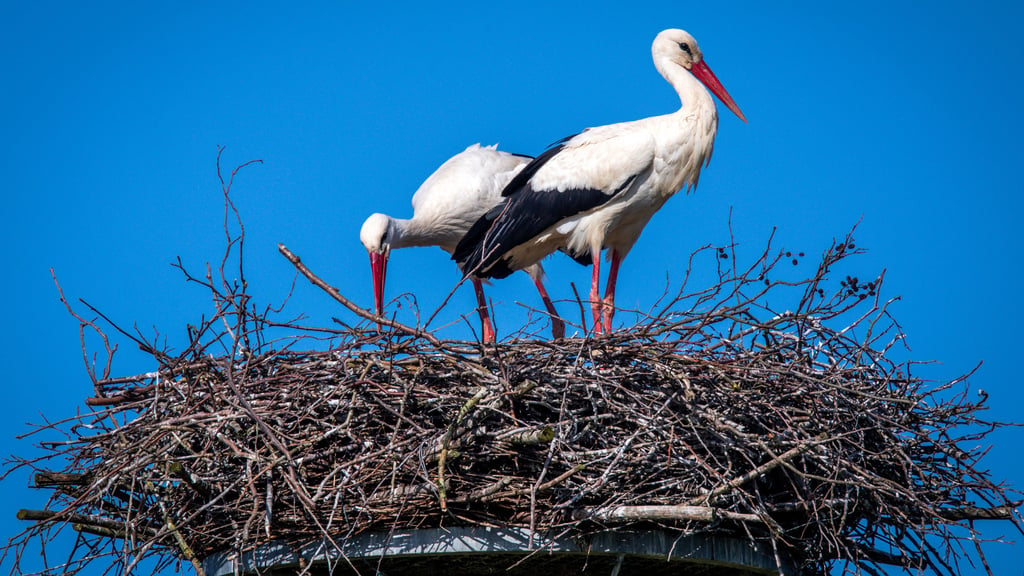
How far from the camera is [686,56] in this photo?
26.4 ft

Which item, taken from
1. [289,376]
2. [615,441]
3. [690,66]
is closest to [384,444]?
[289,376]

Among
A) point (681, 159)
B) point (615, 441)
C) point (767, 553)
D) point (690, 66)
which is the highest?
point (690, 66)

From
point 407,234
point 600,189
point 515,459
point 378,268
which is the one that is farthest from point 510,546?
point 407,234

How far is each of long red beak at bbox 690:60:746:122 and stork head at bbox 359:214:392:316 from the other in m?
2.30

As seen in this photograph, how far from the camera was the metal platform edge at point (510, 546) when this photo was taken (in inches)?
184

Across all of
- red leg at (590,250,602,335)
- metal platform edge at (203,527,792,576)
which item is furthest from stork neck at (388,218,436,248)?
metal platform edge at (203,527,792,576)

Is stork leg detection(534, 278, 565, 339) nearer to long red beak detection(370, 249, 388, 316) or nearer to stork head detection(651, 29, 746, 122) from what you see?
long red beak detection(370, 249, 388, 316)

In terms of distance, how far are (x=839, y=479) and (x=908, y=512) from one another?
0.43 metres

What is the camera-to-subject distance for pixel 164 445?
199 inches

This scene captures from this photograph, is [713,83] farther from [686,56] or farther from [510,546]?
[510,546]

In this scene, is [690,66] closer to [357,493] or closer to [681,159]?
[681,159]

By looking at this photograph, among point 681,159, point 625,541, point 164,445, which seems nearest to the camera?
point 625,541

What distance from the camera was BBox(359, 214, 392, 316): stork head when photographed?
26.9 feet

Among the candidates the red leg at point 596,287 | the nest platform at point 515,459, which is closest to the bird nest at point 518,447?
the nest platform at point 515,459
